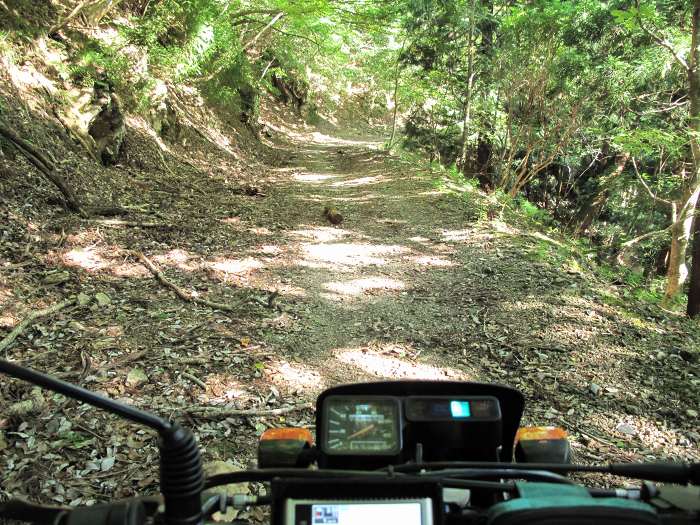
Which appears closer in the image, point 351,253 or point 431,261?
point 431,261

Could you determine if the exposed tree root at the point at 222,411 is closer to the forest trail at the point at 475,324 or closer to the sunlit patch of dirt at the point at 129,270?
the forest trail at the point at 475,324

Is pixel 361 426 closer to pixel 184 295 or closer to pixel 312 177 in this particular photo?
pixel 184 295

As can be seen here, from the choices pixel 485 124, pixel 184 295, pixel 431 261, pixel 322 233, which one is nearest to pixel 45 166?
pixel 184 295

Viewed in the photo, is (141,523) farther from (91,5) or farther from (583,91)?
(583,91)

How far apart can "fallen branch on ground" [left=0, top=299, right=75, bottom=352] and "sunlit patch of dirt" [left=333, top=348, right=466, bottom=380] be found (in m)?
2.88

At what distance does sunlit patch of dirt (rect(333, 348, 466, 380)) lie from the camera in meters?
4.97

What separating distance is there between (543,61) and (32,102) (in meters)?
10.1

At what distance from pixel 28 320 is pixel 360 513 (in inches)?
181

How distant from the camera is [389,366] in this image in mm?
5109

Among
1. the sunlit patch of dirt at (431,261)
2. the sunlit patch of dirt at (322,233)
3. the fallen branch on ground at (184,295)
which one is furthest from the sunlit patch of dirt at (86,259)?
the sunlit patch of dirt at (431,261)

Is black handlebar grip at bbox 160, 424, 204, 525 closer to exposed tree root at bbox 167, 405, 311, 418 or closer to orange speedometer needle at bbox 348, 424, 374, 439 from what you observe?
orange speedometer needle at bbox 348, 424, 374, 439

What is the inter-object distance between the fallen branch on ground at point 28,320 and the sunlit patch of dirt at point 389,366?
2877mm

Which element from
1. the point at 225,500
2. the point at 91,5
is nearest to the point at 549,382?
the point at 225,500

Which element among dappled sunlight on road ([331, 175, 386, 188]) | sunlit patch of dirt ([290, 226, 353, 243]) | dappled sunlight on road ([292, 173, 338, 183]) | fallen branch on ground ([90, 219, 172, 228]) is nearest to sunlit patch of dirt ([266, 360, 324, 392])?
fallen branch on ground ([90, 219, 172, 228])
